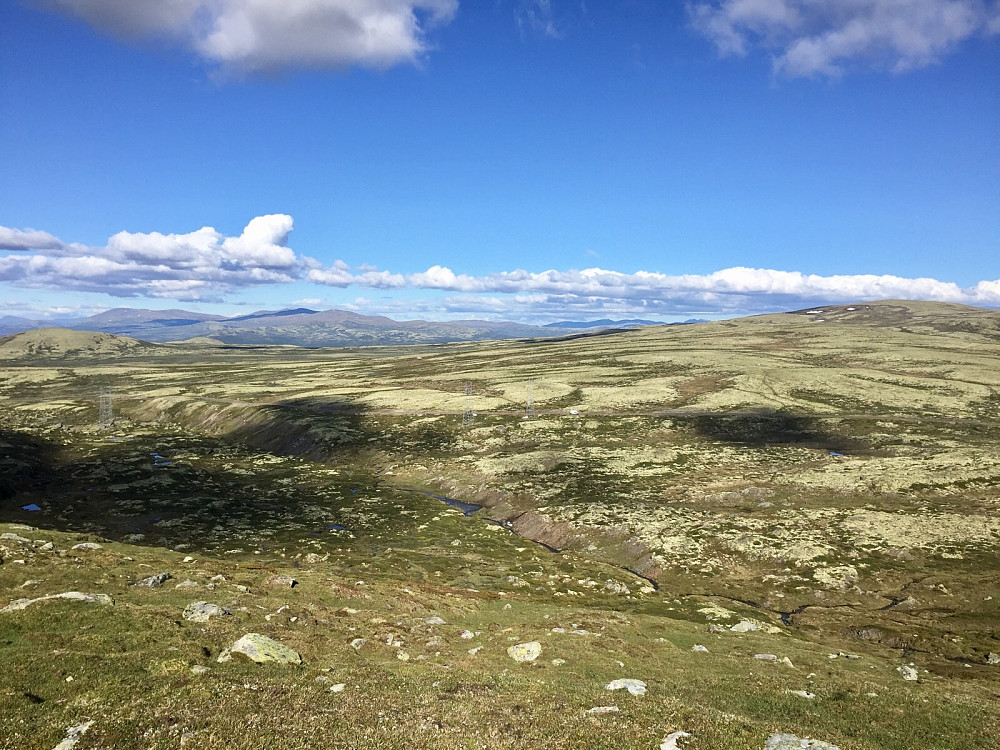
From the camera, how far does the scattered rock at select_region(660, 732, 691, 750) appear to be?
18.1 meters

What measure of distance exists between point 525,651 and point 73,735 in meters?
19.1

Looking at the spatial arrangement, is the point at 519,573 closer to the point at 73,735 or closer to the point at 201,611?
the point at 201,611

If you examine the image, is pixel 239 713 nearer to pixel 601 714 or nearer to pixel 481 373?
pixel 601 714

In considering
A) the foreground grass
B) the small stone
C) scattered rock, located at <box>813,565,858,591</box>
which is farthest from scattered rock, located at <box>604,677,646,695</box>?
scattered rock, located at <box>813,565,858,591</box>

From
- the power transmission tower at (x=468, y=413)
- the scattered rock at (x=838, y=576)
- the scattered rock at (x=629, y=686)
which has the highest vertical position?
the scattered rock at (x=629, y=686)

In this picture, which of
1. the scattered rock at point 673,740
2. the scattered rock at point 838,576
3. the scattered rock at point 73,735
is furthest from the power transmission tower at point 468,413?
the scattered rock at point 73,735

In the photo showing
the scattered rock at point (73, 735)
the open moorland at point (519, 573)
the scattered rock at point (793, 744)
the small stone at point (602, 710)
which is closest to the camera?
the scattered rock at point (73, 735)

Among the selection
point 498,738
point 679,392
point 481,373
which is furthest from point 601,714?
point 481,373

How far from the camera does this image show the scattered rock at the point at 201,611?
27.3 meters

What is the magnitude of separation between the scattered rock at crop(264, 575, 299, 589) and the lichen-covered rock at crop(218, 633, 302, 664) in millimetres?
11423

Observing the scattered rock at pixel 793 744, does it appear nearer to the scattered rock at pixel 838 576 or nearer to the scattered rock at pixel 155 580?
the scattered rock at pixel 155 580

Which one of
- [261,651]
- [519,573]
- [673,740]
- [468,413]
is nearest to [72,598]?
[261,651]

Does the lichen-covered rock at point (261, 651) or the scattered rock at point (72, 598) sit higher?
the scattered rock at point (72, 598)

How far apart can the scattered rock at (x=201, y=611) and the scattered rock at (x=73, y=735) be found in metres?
10.6
